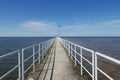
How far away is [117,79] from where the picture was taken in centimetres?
1058

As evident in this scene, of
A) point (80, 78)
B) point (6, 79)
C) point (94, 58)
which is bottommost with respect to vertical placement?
point (6, 79)

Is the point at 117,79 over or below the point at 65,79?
below

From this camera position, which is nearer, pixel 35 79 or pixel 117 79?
pixel 35 79

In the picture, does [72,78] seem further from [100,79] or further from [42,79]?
[100,79]

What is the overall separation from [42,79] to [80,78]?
151 cm

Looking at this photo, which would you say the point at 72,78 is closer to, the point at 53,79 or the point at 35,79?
the point at 53,79

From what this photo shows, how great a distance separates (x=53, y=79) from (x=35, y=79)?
683mm

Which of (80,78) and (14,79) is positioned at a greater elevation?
(80,78)

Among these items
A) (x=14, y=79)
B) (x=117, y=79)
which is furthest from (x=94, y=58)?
(x=14, y=79)

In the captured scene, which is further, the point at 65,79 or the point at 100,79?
the point at 100,79

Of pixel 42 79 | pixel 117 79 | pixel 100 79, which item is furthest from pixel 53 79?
pixel 117 79

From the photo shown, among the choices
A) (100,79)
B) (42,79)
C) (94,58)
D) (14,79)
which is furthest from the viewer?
(14,79)

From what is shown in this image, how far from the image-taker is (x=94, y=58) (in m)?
5.00

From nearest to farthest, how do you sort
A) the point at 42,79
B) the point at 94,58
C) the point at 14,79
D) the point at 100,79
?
the point at 94,58 → the point at 42,79 → the point at 100,79 → the point at 14,79
